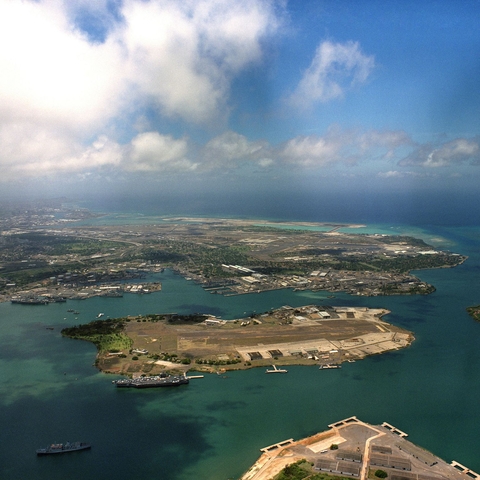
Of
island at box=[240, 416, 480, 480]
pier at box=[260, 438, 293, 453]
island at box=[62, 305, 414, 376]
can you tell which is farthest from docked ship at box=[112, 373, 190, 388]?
island at box=[240, 416, 480, 480]

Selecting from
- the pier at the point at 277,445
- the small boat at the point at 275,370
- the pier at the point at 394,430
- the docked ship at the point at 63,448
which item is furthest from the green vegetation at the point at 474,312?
the docked ship at the point at 63,448

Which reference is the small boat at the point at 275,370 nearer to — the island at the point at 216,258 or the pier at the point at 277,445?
the pier at the point at 277,445

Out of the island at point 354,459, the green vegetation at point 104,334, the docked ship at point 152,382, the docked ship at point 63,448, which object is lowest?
the docked ship at point 63,448

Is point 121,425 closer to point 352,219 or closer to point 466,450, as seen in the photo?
point 466,450

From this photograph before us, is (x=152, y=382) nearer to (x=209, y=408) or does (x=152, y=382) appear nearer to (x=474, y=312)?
(x=209, y=408)

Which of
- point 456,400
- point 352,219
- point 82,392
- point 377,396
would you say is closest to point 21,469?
point 82,392

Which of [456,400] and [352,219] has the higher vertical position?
[352,219]

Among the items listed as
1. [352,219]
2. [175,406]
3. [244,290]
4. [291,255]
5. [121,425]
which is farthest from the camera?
[352,219]
